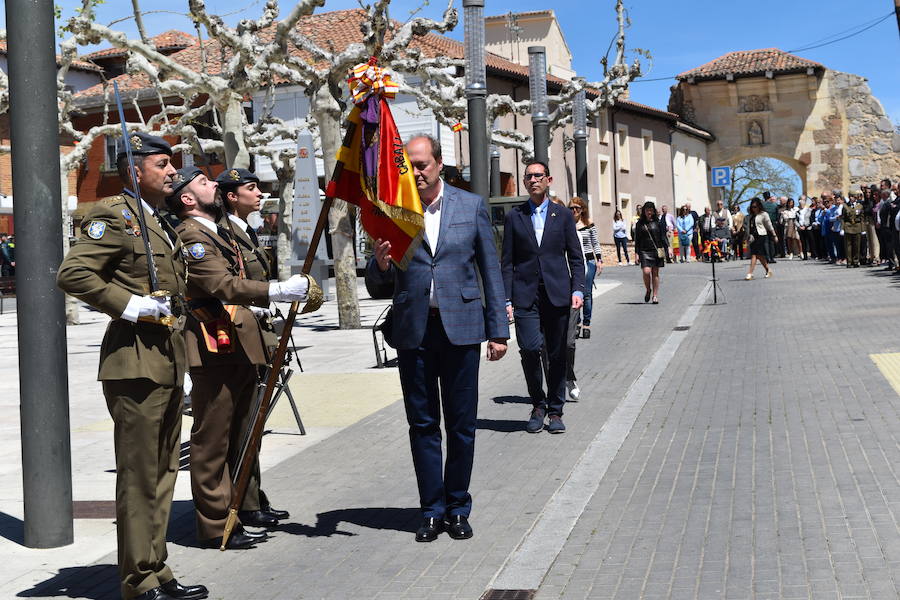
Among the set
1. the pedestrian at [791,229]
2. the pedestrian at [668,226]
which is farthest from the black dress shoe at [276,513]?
the pedestrian at [791,229]

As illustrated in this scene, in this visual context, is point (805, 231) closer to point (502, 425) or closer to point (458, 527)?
point (502, 425)

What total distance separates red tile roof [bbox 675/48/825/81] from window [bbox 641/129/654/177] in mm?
4079

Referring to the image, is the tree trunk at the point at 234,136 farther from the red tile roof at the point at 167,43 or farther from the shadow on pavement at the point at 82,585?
the red tile roof at the point at 167,43

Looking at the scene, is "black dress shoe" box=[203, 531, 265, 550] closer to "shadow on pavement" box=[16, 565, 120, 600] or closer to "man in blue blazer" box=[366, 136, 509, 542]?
"shadow on pavement" box=[16, 565, 120, 600]

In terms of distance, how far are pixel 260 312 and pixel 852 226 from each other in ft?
86.9

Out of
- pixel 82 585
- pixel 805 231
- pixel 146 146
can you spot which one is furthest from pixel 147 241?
pixel 805 231

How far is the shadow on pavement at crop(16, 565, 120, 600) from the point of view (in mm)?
5078

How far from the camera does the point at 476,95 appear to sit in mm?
14555

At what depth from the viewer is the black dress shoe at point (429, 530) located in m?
5.80

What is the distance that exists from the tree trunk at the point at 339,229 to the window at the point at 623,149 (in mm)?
36289

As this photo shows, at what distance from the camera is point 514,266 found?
9.27m

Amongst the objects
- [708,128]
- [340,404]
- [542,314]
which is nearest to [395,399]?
[340,404]

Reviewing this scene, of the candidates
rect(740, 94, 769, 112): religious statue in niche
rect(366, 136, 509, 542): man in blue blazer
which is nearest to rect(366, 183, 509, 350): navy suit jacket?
rect(366, 136, 509, 542): man in blue blazer

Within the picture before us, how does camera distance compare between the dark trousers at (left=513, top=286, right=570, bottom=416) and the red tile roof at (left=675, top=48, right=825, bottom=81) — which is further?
the red tile roof at (left=675, top=48, right=825, bottom=81)
